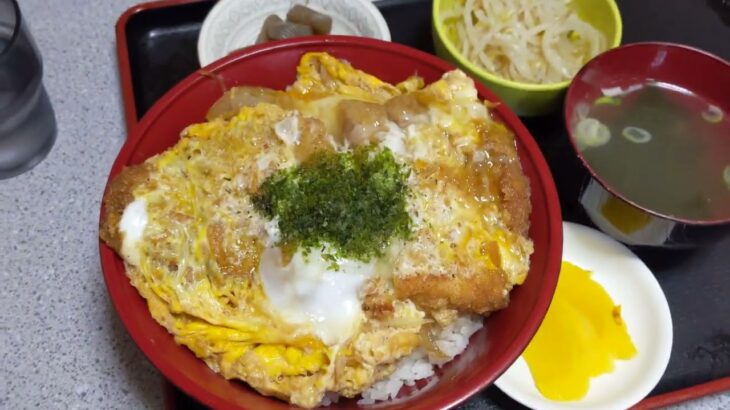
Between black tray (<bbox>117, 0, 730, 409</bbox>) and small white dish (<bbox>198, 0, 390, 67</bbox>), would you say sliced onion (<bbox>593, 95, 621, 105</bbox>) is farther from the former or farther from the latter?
small white dish (<bbox>198, 0, 390, 67</bbox>)

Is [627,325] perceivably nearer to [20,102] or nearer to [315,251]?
[315,251]

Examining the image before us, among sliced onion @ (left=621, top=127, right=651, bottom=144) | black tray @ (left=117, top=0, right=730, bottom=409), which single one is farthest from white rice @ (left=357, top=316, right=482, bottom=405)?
sliced onion @ (left=621, top=127, right=651, bottom=144)

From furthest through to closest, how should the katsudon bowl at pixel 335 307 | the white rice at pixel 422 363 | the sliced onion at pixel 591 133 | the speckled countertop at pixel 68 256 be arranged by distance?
1. the sliced onion at pixel 591 133
2. the speckled countertop at pixel 68 256
3. the white rice at pixel 422 363
4. the katsudon bowl at pixel 335 307

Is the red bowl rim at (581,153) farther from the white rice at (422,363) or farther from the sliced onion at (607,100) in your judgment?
the white rice at (422,363)

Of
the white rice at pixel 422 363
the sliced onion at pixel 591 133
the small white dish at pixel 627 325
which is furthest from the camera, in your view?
the sliced onion at pixel 591 133

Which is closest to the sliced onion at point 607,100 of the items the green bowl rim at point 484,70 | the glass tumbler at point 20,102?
the green bowl rim at point 484,70

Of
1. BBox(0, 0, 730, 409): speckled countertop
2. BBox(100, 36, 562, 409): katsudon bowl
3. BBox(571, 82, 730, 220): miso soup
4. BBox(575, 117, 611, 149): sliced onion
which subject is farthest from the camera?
BBox(575, 117, 611, 149): sliced onion
